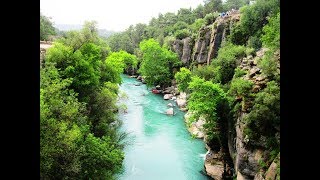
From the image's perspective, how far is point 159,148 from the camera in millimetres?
22094

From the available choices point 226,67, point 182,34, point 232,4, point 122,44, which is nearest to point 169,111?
point 226,67

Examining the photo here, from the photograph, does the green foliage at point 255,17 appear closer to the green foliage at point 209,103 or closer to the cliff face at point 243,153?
the cliff face at point 243,153

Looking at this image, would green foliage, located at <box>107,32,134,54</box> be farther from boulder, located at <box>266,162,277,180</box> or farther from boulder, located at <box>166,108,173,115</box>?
boulder, located at <box>266,162,277,180</box>

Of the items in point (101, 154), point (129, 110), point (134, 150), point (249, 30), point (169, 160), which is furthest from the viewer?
point (129, 110)

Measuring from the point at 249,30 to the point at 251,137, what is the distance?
1404cm

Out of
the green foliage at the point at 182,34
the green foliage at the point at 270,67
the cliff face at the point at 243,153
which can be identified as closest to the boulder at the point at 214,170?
the cliff face at the point at 243,153

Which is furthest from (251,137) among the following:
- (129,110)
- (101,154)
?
(129,110)

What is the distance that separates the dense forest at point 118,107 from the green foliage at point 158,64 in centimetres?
1251

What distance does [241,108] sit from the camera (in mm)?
16625

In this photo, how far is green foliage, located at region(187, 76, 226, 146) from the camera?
19.1 m

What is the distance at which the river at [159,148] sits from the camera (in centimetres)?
1839

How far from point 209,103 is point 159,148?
16.5 feet
